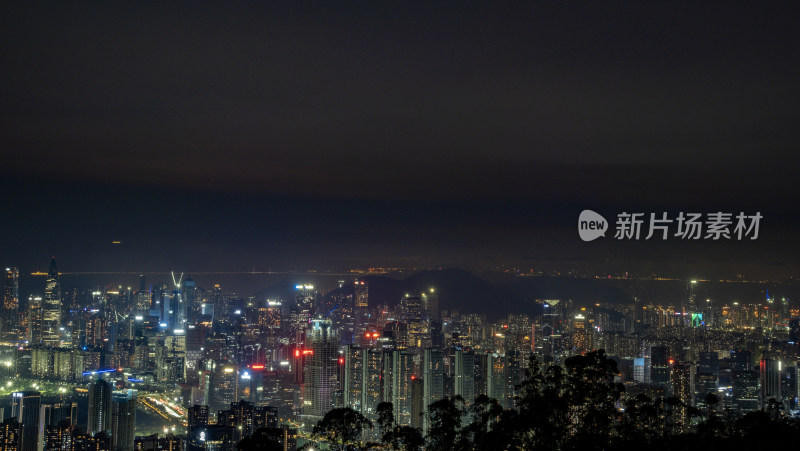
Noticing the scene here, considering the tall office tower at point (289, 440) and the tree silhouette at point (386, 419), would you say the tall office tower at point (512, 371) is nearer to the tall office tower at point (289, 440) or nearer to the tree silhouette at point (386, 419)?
the tall office tower at point (289, 440)

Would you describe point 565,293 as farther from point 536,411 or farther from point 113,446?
point 536,411

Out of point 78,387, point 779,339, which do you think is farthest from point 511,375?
point 78,387

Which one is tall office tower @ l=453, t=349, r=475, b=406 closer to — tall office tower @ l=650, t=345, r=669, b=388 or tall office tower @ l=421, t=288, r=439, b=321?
tall office tower @ l=650, t=345, r=669, b=388

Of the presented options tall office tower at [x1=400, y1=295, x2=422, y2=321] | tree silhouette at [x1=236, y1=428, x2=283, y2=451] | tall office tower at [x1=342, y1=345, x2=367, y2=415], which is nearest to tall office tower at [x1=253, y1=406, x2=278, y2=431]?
tall office tower at [x1=342, y1=345, x2=367, y2=415]

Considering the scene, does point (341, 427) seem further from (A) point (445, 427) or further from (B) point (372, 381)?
(B) point (372, 381)

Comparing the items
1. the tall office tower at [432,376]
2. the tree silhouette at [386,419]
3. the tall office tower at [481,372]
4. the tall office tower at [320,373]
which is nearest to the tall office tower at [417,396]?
the tall office tower at [432,376]

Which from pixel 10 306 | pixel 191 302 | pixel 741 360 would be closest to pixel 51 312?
pixel 10 306
